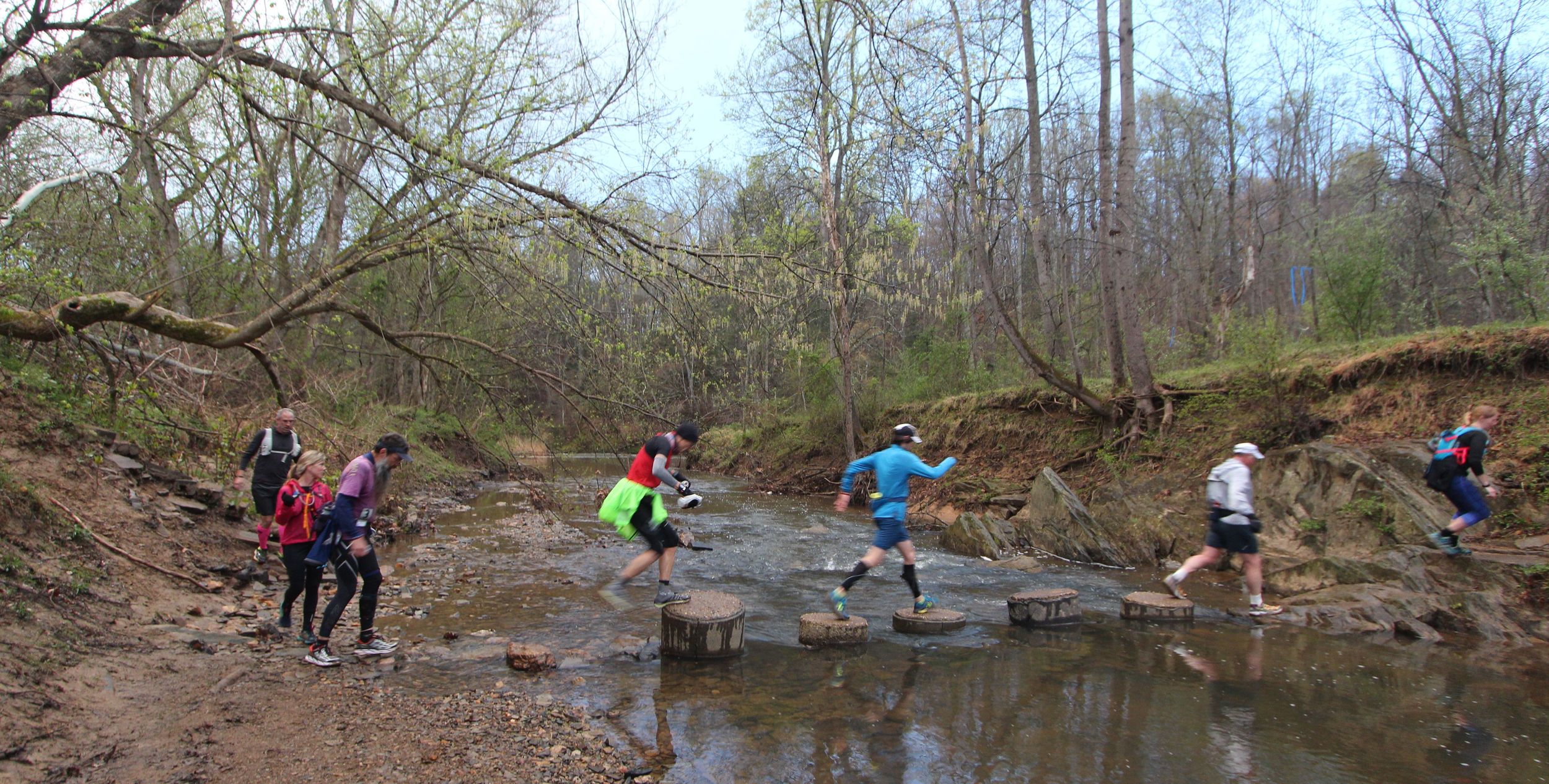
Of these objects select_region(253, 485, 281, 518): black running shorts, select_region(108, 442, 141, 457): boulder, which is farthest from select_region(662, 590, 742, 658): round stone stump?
select_region(108, 442, 141, 457): boulder

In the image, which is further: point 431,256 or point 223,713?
point 431,256

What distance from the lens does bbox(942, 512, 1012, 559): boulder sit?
12492mm

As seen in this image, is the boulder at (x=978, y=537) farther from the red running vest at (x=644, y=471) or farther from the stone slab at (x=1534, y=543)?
the red running vest at (x=644, y=471)

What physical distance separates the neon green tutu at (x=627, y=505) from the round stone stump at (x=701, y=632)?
3.34 feet

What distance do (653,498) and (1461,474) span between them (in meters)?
9.49

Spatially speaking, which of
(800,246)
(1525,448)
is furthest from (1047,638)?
(1525,448)

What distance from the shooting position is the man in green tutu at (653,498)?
745cm

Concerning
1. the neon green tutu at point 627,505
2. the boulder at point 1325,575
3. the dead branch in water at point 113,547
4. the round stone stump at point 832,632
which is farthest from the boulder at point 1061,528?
the dead branch in water at point 113,547

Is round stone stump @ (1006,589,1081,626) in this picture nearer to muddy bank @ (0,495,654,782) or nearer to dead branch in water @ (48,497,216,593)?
muddy bank @ (0,495,654,782)

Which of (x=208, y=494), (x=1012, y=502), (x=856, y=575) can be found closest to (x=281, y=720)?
(x=856, y=575)

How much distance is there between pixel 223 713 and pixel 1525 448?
14.4 meters

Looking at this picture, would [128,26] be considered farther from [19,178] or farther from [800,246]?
[800,246]

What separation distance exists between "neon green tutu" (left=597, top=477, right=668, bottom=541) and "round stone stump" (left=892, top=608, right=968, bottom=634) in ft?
8.81

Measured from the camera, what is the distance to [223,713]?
4.82 m
